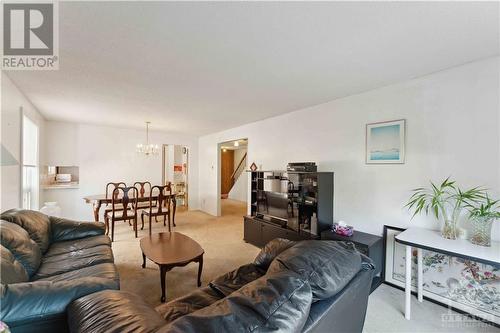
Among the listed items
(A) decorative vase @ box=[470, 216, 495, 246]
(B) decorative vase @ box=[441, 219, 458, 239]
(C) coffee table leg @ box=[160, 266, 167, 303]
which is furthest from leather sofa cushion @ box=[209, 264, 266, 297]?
(A) decorative vase @ box=[470, 216, 495, 246]

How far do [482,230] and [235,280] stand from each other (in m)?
2.17

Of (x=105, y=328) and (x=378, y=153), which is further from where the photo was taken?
(x=378, y=153)

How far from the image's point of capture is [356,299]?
1277 millimetres

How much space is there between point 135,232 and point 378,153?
4.47 meters

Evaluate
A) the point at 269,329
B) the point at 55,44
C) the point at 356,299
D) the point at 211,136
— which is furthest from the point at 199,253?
the point at 211,136

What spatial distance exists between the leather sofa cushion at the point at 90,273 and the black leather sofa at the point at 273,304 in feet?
2.02

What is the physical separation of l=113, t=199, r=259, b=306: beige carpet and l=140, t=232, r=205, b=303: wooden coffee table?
7.1 inches

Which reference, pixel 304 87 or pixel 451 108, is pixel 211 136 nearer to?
pixel 304 87

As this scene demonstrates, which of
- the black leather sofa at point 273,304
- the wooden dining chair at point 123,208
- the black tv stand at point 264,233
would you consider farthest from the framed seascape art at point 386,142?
the wooden dining chair at point 123,208

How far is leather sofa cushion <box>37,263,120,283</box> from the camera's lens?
1659mm

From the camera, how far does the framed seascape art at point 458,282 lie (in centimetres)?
191

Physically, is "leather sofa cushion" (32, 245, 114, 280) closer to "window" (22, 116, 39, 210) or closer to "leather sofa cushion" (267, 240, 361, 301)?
"leather sofa cushion" (267, 240, 361, 301)

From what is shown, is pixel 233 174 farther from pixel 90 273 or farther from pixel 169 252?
pixel 90 273

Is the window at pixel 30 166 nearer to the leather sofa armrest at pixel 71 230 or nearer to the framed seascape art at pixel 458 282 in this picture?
the leather sofa armrest at pixel 71 230
